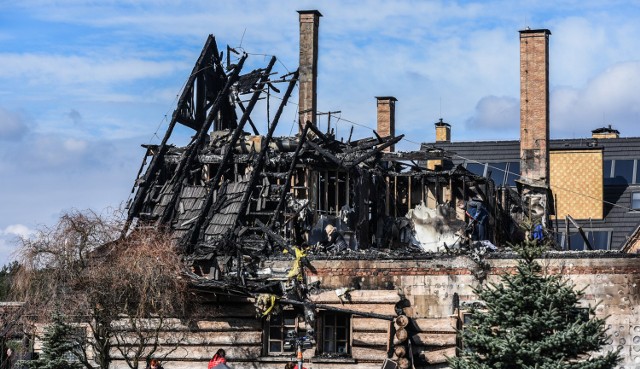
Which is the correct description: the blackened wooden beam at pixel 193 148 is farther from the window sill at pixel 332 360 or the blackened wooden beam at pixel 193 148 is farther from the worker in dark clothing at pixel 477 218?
the worker in dark clothing at pixel 477 218

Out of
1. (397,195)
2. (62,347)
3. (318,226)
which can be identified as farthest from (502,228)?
(62,347)

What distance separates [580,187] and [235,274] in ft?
66.9

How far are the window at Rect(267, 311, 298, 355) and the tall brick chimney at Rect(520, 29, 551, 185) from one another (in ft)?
43.7

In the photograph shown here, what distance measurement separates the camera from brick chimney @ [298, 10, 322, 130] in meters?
39.2

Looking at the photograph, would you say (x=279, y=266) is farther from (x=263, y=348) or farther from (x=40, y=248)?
(x=40, y=248)

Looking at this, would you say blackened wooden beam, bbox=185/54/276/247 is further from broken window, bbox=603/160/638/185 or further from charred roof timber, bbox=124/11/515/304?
broken window, bbox=603/160/638/185

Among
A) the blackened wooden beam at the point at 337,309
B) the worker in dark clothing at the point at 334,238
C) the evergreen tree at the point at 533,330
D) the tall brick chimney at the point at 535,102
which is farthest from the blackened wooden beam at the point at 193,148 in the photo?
the evergreen tree at the point at 533,330

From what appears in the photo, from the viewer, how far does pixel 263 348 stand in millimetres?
28672

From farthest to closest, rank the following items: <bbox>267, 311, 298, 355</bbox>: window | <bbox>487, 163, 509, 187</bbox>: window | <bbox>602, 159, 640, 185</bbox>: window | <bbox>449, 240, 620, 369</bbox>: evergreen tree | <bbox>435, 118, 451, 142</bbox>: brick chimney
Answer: <bbox>435, 118, 451, 142</bbox>: brick chimney → <bbox>602, 159, 640, 185</bbox>: window → <bbox>487, 163, 509, 187</bbox>: window → <bbox>267, 311, 298, 355</bbox>: window → <bbox>449, 240, 620, 369</bbox>: evergreen tree

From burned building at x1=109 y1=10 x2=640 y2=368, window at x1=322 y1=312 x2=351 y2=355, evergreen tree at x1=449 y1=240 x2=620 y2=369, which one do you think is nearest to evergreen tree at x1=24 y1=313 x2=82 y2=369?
burned building at x1=109 y1=10 x2=640 y2=368

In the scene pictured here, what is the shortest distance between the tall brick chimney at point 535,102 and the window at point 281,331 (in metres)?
13.3

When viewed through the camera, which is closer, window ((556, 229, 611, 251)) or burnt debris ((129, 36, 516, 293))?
burnt debris ((129, 36, 516, 293))

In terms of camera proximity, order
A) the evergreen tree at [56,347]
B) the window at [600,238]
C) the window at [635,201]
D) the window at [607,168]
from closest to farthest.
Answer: the evergreen tree at [56,347] → the window at [600,238] → the window at [635,201] → the window at [607,168]

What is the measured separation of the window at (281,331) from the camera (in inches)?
1124
